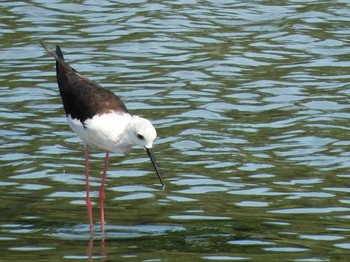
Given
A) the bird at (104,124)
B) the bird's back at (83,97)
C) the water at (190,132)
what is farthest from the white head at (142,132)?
the water at (190,132)

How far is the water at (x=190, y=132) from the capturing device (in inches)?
436

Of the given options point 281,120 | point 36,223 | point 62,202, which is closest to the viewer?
point 36,223

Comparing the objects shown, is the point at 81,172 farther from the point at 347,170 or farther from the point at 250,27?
the point at 250,27

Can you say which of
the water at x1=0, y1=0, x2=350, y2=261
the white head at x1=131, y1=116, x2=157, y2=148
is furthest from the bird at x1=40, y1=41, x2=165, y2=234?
the water at x1=0, y1=0, x2=350, y2=261

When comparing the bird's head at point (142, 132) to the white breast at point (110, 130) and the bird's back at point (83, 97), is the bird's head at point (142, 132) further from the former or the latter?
the bird's back at point (83, 97)

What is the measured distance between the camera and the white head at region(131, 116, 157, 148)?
1155 cm

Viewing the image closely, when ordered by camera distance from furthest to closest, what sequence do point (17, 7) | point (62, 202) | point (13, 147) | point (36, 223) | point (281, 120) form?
point (17, 7) < point (281, 120) < point (13, 147) < point (62, 202) < point (36, 223)

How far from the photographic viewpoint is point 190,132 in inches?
→ 587

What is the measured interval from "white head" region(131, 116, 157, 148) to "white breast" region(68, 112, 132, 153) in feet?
0.32

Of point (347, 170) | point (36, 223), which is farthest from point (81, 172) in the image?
point (347, 170)

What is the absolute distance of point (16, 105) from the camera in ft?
52.7

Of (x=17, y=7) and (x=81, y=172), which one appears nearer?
(x=81, y=172)

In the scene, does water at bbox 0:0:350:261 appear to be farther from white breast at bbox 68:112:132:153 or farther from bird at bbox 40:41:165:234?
white breast at bbox 68:112:132:153

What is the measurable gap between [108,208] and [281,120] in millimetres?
3686
